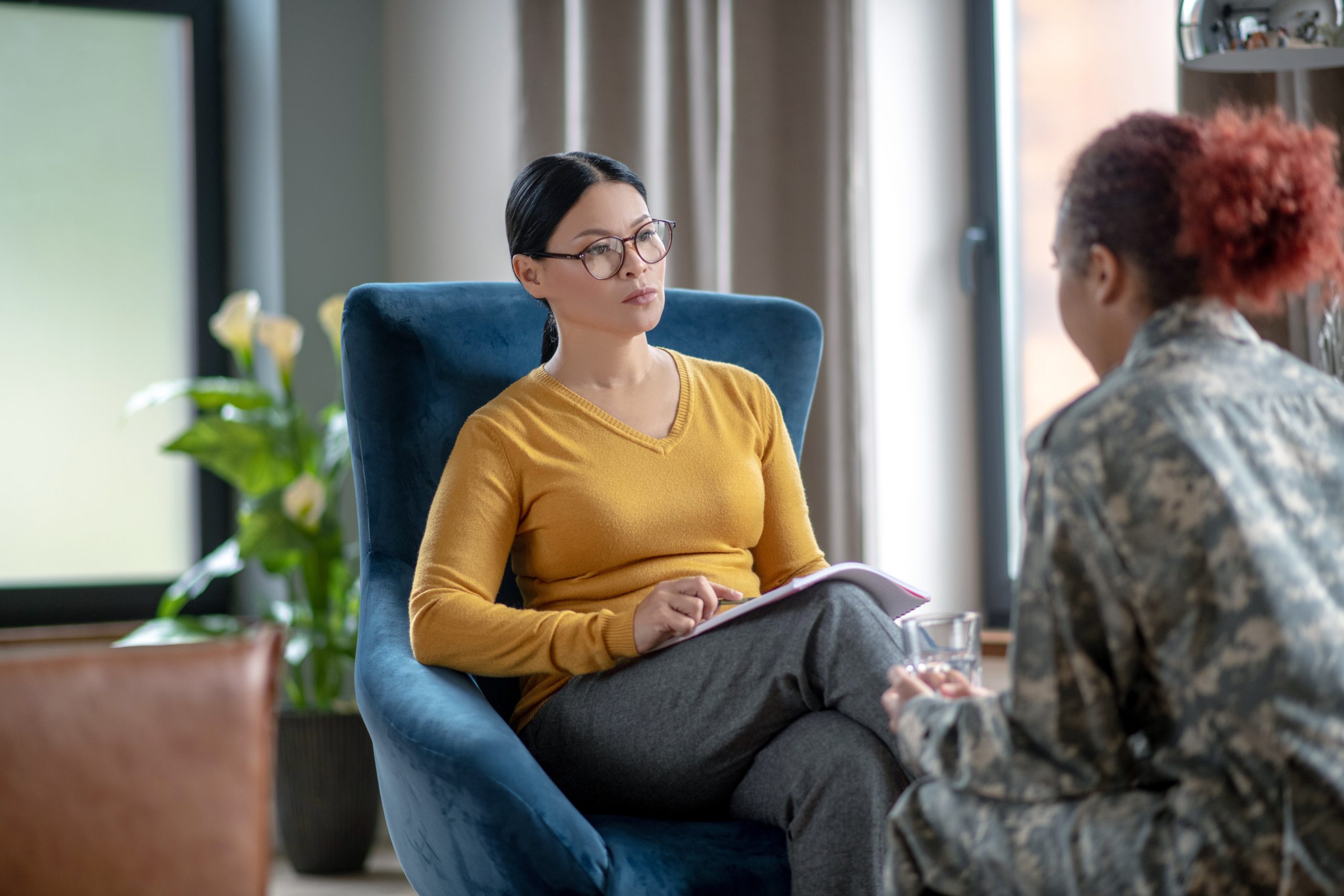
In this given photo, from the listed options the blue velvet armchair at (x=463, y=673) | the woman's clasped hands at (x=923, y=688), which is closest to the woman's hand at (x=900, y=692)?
the woman's clasped hands at (x=923, y=688)

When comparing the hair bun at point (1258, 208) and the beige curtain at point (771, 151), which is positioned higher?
the beige curtain at point (771, 151)

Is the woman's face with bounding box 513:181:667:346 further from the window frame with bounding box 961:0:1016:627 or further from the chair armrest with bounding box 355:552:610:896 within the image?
the window frame with bounding box 961:0:1016:627

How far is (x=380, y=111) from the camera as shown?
3.04m

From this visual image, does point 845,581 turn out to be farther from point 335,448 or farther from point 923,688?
point 335,448

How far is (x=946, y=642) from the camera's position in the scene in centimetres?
116

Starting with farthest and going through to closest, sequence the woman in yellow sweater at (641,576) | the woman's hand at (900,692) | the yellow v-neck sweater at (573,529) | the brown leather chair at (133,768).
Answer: the yellow v-neck sweater at (573,529)
the woman in yellow sweater at (641,576)
the woman's hand at (900,692)
the brown leather chair at (133,768)

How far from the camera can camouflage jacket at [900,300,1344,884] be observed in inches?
31.8

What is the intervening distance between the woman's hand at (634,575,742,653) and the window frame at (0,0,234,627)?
2.02 meters

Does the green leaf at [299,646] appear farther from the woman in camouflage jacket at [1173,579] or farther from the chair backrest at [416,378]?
the woman in camouflage jacket at [1173,579]

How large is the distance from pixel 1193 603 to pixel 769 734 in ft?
1.98

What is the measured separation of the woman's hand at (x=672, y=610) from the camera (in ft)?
4.42

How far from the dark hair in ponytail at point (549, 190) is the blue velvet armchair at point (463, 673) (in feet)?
0.59

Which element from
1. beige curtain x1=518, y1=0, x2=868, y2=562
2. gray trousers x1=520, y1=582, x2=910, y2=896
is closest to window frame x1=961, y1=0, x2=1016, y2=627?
beige curtain x1=518, y1=0, x2=868, y2=562

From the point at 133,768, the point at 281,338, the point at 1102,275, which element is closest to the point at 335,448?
the point at 281,338
